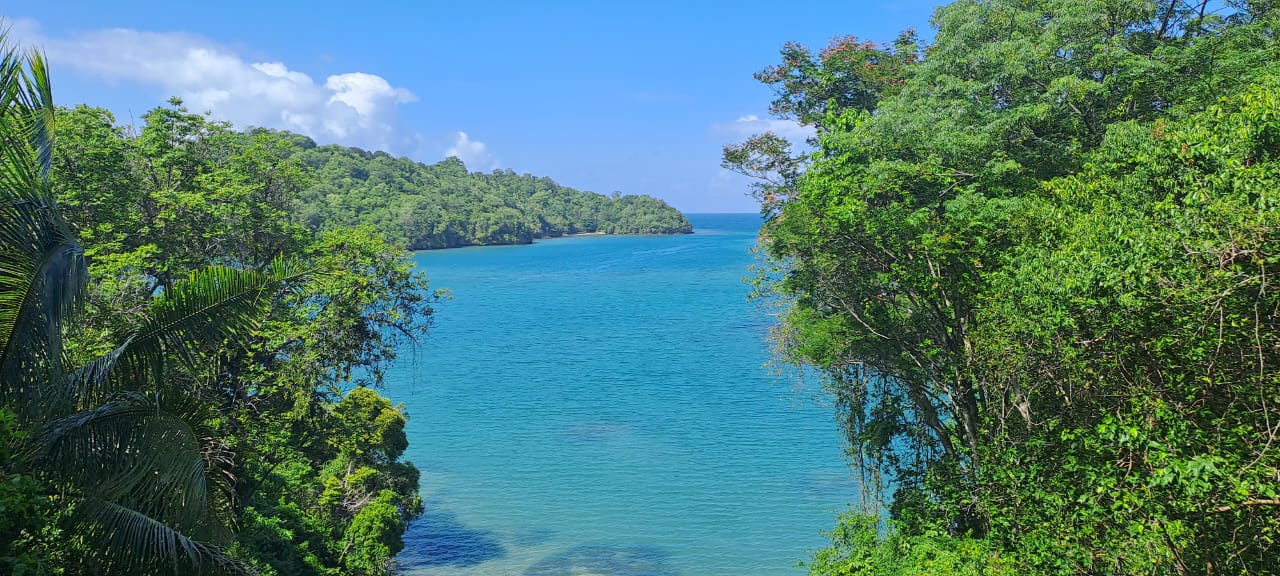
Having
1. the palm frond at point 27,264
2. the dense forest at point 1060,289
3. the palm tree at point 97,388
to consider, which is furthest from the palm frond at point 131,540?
the dense forest at point 1060,289

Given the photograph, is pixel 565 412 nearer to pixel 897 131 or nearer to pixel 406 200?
pixel 897 131

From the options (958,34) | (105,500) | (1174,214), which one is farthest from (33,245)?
(958,34)

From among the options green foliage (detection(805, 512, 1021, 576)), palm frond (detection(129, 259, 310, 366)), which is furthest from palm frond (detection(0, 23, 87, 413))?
green foliage (detection(805, 512, 1021, 576))

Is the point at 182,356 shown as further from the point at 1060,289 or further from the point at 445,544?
the point at 445,544

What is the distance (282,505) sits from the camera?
13.4 metres

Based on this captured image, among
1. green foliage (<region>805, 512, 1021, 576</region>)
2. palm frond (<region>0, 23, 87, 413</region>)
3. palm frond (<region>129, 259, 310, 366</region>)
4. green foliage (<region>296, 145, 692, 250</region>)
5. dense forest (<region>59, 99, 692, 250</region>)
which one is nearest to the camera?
palm frond (<region>0, 23, 87, 413</region>)

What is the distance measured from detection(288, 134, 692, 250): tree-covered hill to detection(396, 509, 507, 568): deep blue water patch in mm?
54725

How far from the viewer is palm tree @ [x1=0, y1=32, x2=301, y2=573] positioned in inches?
204

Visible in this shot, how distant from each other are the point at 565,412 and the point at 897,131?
2065 centimetres

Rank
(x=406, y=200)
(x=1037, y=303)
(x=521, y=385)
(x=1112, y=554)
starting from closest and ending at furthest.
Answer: (x=1112, y=554)
(x=1037, y=303)
(x=521, y=385)
(x=406, y=200)

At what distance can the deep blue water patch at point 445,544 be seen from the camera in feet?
59.1

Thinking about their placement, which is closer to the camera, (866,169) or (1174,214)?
(1174,214)

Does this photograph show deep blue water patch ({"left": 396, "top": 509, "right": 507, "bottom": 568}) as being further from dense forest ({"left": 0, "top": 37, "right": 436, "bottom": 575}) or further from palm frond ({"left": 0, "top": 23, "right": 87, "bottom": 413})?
palm frond ({"left": 0, "top": 23, "right": 87, "bottom": 413})

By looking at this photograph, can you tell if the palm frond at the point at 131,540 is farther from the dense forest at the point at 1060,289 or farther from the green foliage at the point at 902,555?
the green foliage at the point at 902,555
